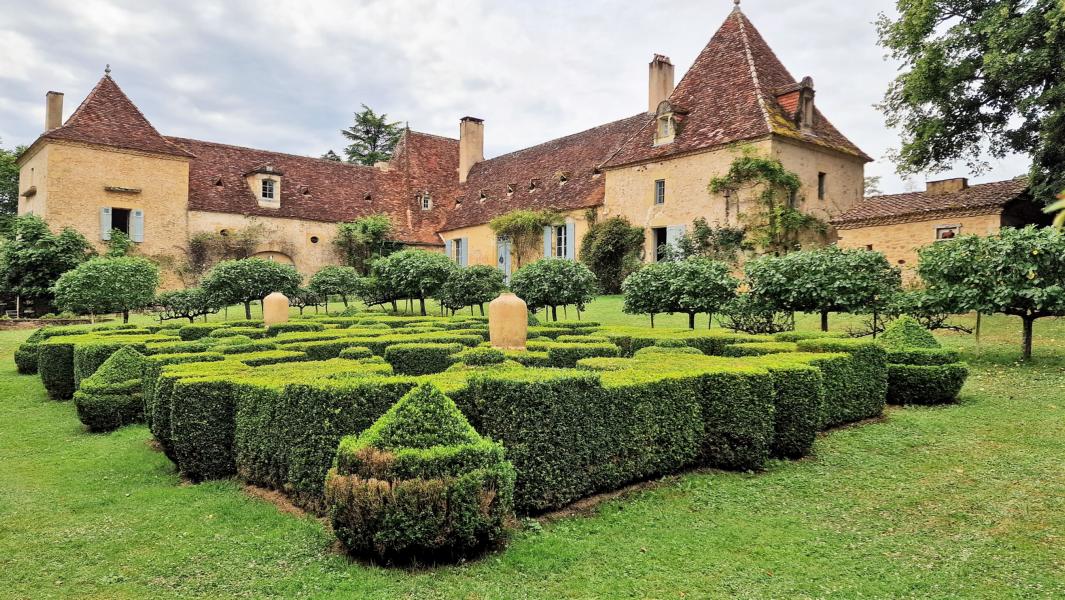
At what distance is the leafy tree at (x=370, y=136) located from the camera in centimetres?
5041

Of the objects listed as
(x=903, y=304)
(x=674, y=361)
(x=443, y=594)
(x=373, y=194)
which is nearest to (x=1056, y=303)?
(x=903, y=304)

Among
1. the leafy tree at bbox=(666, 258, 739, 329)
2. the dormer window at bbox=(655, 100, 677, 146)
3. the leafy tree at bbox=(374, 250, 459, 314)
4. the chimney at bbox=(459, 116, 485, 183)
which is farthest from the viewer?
the chimney at bbox=(459, 116, 485, 183)

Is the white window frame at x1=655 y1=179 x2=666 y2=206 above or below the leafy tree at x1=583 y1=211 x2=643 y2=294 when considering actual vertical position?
above

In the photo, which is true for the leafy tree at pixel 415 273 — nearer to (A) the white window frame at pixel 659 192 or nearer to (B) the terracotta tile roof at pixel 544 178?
(A) the white window frame at pixel 659 192

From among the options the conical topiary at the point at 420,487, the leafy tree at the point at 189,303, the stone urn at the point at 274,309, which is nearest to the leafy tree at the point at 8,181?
the leafy tree at the point at 189,303

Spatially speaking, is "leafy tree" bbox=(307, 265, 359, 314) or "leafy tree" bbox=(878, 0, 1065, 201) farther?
"leafy tree" bbox=(307, 265, 359, 314)

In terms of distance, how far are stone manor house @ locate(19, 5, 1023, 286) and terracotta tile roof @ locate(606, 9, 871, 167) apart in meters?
0.07

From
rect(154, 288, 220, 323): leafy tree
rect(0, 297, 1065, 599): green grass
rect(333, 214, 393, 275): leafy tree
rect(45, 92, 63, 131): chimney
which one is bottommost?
rect(0, 297, 1065, 599): green grass

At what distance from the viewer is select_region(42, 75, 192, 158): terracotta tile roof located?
94.2 feet

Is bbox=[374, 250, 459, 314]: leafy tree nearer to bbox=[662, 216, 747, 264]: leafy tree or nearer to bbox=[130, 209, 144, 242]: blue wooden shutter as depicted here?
bbox=[662, 216, 747, 264]: leafy tree

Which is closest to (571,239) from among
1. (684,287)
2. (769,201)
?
(769,201)

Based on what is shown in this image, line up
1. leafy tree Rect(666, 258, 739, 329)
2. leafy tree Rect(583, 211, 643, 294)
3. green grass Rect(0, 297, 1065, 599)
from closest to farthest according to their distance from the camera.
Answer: green grass Rect(0, 297, 1065, 599) → leafy tree Rect(666, 258, 739, 329) → leafy tree Rect(583, 211, 643, 294)

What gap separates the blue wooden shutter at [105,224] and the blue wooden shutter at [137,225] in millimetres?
849

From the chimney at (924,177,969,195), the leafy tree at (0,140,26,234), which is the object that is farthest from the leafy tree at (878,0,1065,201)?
the leafy tree at (0,140,26,234)
